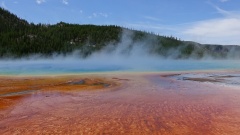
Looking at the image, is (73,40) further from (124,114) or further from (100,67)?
(124,114)

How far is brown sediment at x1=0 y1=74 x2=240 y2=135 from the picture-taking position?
17.9 feet

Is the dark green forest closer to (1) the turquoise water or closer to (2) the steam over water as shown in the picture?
(2) the steam over water

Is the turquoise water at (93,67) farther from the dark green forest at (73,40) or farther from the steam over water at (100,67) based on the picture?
the dark green forest at (73,40)

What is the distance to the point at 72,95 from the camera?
9375mm

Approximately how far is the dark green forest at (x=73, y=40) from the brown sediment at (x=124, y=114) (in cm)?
6980

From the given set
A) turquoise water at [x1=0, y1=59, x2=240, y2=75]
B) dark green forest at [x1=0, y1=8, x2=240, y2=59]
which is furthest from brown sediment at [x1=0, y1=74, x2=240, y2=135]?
dark green forest at [x1=0, y1=8, x2=240, y2=59]

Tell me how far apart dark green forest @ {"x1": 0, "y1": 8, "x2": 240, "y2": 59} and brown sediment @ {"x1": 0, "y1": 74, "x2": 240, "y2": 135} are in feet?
229

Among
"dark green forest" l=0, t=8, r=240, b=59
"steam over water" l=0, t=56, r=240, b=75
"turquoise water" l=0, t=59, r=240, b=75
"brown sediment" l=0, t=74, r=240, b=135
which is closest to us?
"brown sediment" l=0, t=74, r=240, b=135

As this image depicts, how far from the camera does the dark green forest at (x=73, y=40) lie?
8006 centimetres

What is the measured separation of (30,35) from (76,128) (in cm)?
9129

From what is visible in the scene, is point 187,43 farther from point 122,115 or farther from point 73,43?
point 122,115

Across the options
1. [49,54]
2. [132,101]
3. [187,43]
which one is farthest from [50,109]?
[187,43]

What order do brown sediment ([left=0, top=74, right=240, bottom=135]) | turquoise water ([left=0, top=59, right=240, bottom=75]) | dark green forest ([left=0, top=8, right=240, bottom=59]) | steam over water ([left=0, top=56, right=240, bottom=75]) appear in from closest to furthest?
brown sediment ([left=0, top=74, right=240, bottom=135])
turquoise water ([left=0, top=59, right=240, bottom=75])
steam over water ([left=0, top=56, right=240, bottom=75])
dark green forest ([left=0, top=8, right=240, bottom=59])

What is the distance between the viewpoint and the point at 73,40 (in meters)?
95.2
